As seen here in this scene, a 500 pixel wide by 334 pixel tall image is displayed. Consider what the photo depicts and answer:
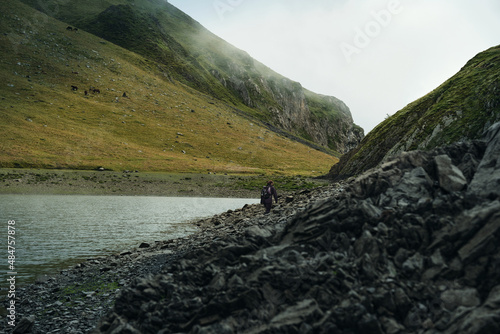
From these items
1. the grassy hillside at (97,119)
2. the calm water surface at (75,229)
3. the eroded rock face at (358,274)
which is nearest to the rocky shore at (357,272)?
the eroded rock face at (358,274)

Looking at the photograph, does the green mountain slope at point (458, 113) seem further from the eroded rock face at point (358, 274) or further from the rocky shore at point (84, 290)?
the rocky shore at point (84, 290)

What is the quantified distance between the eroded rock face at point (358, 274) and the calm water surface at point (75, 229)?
14.3 m

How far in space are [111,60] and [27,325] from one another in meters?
205

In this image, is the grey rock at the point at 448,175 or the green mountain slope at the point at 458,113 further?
the green mountain slope at the point at 458,113

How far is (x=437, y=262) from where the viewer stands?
11547 millimetres

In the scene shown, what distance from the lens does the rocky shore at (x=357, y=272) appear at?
1046 cm

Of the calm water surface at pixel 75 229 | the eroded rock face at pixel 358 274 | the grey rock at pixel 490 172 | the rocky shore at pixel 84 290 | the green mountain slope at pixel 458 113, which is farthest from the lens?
the green mountain slope at pixel 458 113

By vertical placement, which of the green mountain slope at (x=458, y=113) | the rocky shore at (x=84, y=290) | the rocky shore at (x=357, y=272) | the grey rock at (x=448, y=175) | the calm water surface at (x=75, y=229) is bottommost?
the calm water surface at (x=75, y=229)

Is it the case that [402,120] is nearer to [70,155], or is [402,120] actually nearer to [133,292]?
[133,292]

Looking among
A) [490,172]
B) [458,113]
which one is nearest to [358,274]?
[490,172]

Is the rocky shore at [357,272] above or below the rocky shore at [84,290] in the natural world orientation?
above

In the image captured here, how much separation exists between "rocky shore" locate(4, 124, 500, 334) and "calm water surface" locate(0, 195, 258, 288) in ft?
28.8

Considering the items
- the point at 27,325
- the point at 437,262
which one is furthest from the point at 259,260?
the point at 27,325

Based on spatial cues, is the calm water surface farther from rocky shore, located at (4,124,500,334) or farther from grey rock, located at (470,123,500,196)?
grey rock, located at (470,123,500,196)
